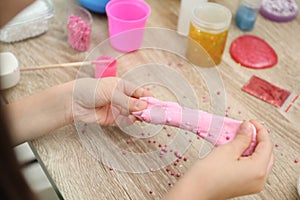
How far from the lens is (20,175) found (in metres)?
0.27

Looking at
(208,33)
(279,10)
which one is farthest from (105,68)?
(279,10)

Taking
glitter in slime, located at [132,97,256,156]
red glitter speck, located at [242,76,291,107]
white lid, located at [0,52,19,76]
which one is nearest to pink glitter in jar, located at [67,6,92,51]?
white lid, located at [0,52,19,76]

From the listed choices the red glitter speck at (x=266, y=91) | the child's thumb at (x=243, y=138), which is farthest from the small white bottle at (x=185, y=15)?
the child's thumb at (x=243, y=138)

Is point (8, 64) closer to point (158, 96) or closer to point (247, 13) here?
point (158, 96)

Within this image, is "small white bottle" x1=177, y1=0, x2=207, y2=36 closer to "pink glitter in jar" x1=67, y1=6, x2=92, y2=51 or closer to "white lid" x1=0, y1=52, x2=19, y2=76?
"pink glitter in jar" x1=67, y1=6, x2=92, y2=51

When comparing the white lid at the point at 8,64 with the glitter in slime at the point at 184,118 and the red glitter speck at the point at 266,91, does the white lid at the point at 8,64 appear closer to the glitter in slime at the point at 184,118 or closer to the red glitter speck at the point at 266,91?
the glitter in slime at the point at 184,118

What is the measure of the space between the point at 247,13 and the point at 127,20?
282 millimetres

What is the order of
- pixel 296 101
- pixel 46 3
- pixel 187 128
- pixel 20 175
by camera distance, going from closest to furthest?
pixel 20 175, pixel 187 128, pixel 296 101, pixel 46 3

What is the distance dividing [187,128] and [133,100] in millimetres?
105

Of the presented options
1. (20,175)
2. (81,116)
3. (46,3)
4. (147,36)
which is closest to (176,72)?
(147,36)

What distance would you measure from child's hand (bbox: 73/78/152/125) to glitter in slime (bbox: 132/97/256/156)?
2 cm

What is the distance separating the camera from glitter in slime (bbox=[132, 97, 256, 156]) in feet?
2.39

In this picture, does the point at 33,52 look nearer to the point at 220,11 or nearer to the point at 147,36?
the point at 147,36

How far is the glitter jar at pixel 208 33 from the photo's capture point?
2.84 ft
